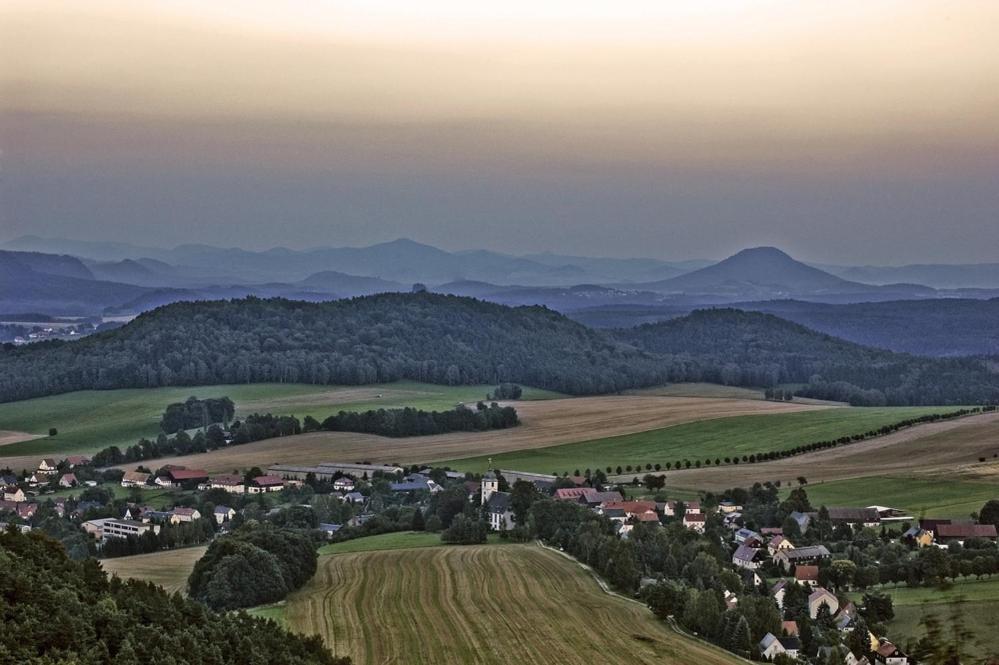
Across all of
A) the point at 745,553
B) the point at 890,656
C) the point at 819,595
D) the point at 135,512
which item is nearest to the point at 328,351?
the point at 135,512

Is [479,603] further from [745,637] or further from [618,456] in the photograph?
[618,456]

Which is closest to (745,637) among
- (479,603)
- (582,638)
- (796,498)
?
(582,638)

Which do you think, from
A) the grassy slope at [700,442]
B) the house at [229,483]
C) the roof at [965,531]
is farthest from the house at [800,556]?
the house at [229,483]

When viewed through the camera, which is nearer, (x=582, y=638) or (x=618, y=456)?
(x=582, y=638)

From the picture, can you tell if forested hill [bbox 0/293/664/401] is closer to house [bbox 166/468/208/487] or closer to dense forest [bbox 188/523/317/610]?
house [bbox 166/468/208/487]

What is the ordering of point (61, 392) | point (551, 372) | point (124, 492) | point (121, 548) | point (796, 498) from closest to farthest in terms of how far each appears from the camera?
point (121, 548) < point (796, 498) < point (124, 492) < point (61, 392) < point (551, 372)

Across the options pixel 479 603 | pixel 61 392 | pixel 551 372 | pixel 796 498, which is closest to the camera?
pixel 479 603

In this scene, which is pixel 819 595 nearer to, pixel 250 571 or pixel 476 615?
pixel 476 615
